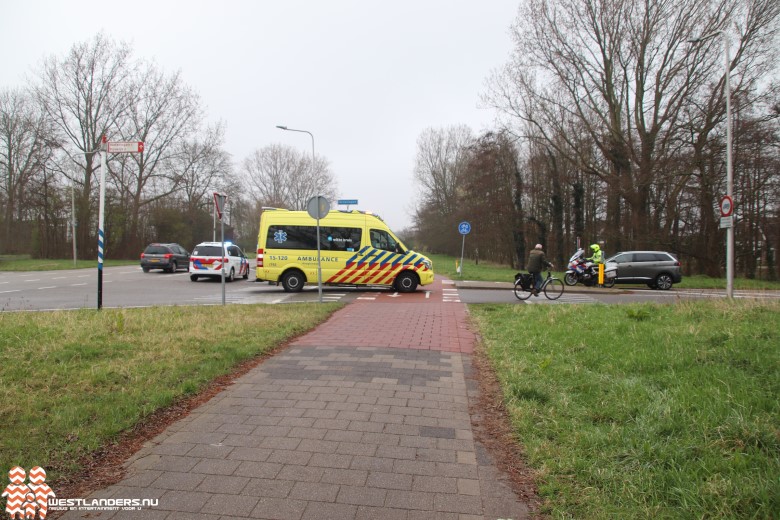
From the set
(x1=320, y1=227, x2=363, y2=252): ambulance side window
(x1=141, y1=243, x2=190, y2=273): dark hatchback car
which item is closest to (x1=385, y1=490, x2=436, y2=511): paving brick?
(x1=320, y1=227, x2=363, y2=252): ambulance side window

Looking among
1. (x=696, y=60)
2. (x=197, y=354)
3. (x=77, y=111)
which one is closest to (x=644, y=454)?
(x=197, y=354)

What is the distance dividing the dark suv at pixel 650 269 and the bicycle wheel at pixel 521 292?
783cm

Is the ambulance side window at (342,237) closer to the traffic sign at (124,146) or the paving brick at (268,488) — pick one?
the traffic sign at (124,146)

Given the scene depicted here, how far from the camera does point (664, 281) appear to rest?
2002 centimetres

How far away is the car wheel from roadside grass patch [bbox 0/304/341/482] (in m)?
16.9

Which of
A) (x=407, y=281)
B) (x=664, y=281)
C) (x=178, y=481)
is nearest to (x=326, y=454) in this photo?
(x=178, y=481)

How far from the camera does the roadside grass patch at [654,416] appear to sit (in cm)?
265

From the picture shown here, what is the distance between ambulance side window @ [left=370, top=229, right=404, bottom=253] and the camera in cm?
1606

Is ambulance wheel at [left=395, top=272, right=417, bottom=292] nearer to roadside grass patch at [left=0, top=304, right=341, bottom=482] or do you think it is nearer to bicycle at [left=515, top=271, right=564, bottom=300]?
A: bicycle at [left=515, top=271, right=564, bottom=300]

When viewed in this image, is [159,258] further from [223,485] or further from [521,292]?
[223,485]

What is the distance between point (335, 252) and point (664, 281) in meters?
14.1

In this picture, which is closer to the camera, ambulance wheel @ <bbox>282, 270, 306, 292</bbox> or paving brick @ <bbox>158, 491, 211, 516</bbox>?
paving brick @ <bbox>158, 491, 211, 516</bbox>

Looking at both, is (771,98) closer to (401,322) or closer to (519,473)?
(401,322)

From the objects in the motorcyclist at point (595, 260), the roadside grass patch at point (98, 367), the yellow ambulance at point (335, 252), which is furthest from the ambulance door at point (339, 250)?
the motorcyclist at point (595, 260)
